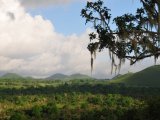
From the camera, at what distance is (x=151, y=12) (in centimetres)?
2139

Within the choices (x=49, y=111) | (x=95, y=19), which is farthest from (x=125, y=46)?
(x=49, y=111)

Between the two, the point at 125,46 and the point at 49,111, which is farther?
the point at 49,111

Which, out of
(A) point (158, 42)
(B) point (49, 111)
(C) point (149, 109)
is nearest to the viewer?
(A) point (158, 42)

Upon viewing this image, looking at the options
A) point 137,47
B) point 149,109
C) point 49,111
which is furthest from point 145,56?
point 49,111

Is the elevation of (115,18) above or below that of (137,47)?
above

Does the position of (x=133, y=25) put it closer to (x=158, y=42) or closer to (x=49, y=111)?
(x=158, y=42)

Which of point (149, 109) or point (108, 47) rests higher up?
point (108, 47)

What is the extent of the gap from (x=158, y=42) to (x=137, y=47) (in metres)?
1.19

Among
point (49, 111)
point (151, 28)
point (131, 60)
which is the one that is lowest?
point (49, 111)

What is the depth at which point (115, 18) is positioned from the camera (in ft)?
69.4

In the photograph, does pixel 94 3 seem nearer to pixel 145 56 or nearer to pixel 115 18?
pixel 115 18

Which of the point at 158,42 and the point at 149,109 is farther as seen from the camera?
the point at 149,109

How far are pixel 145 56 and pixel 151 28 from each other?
1429 millimetres

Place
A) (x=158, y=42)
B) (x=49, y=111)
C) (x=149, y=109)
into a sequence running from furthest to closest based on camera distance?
(x=49, y=111) < (x=149, y=109) < (x=158, y=42)
